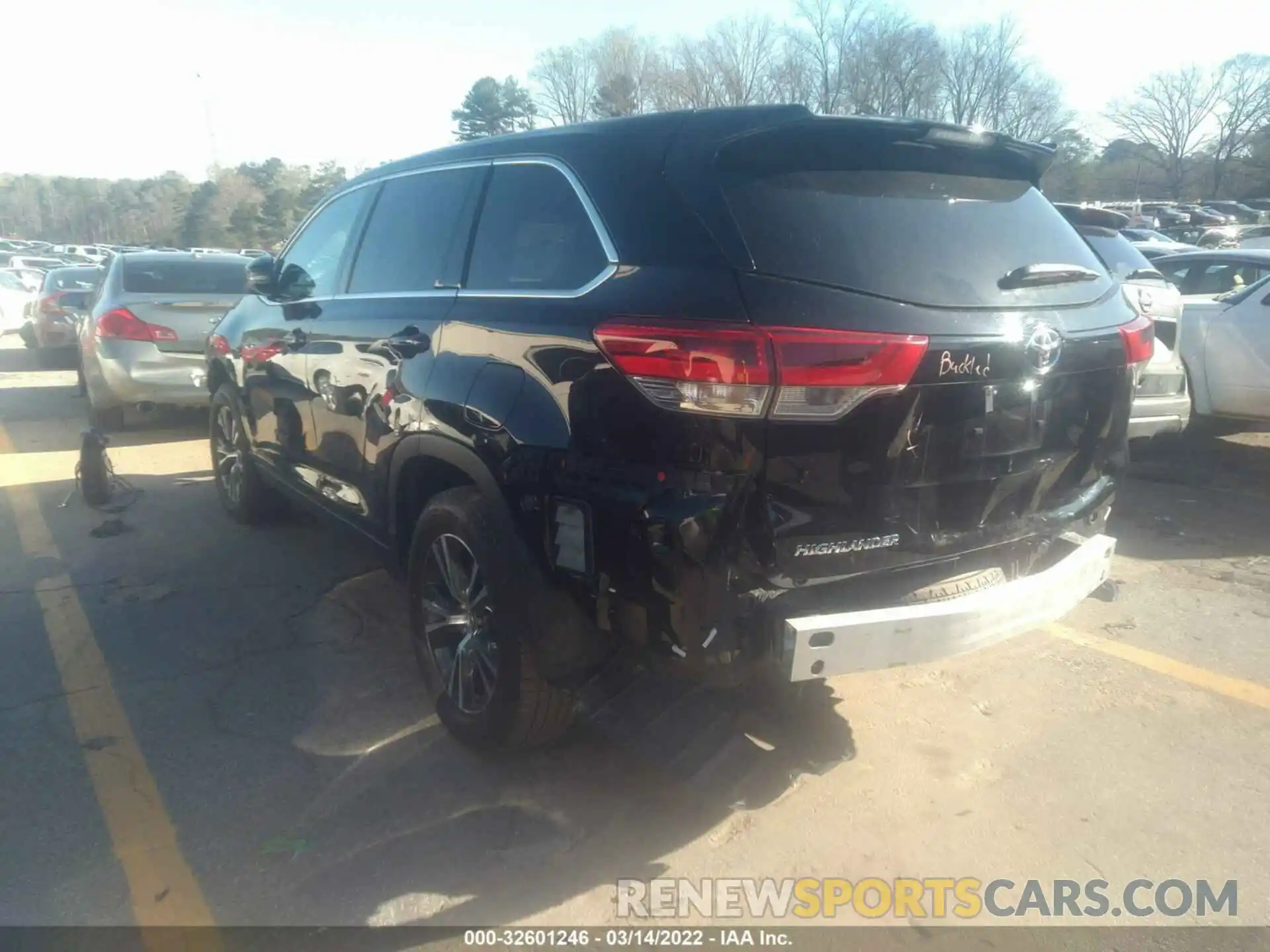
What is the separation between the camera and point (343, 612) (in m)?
4.77

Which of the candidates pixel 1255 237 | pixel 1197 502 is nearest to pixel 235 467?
pixel 1197 502

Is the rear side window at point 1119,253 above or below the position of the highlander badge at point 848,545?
above

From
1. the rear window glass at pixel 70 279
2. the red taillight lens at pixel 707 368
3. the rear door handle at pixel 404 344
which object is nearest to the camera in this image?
the red taillight lens at pixel 707 368

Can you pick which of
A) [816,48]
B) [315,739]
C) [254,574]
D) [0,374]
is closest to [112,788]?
[315,739]

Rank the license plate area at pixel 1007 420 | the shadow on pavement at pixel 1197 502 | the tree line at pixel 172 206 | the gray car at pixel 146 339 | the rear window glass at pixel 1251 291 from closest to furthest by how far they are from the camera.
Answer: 1. the license plate area at pixel 1007 420
2. the shadow on pavement at pixel 1197 502
3. the rear window glass at pixel 1251 291
4. the gray car at pixel 146 339
5. the tree line at pixel 172 206

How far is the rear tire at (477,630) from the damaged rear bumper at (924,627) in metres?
0.85

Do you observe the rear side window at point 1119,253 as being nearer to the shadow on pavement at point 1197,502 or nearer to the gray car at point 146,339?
the shadow on pavement at point 1197,502

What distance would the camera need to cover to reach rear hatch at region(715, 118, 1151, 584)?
8.15 feet

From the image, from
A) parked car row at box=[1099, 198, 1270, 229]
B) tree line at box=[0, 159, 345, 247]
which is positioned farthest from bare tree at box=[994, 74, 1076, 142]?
tree line at box=[0, 159, 345, 247]

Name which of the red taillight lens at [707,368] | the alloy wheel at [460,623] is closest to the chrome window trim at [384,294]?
the alloy wheel at [460,623]

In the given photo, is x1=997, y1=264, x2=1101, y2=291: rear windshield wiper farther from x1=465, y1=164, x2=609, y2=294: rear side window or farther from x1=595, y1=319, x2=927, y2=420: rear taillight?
x1=465, y1=164, x2=609, y2=294: rear side window

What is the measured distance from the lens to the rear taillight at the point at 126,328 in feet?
27.5

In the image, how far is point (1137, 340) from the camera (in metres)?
3.23

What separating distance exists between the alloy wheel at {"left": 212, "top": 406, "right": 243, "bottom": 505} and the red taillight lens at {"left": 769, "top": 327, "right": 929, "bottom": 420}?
4.27m
